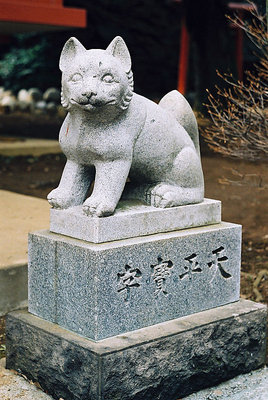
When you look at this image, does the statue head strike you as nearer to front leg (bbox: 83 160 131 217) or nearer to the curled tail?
front leg (bbox: 83 160 131 217)

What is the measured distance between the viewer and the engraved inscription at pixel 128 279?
3.47 metres

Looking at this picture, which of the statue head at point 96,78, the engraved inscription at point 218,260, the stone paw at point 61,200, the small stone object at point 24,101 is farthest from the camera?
the small stone object at point 24,101

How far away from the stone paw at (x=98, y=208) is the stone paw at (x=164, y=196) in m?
0.41

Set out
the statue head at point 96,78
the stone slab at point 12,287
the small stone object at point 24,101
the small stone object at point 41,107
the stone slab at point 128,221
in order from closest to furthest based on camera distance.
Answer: the statue head at point 96,78 → the stone slab at point 128,221 → the stone slab at point 12,287 → the small stone object at point 41,107 → the small stone object at point 24,101

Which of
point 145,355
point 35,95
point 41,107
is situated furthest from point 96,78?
point 35,95

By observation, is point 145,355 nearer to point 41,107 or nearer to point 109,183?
point 109,183

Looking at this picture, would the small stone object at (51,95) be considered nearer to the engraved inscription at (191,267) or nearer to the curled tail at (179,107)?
the curled tail at (179,107)

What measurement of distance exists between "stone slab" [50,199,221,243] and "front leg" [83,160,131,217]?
0.08 m

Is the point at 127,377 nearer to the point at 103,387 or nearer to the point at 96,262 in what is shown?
the point at 103,387

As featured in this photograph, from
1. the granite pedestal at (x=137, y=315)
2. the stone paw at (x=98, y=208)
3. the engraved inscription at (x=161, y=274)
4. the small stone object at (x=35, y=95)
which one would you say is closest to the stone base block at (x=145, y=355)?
the granite pedestal at (x=137, y=315)

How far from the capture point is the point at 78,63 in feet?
11.2

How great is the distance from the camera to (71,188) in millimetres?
3695

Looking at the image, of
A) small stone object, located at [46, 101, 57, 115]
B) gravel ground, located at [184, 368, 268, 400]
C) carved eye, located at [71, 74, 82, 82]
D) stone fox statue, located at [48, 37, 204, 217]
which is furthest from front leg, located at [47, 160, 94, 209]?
small stone object, located at [46, 101, 57, 115]

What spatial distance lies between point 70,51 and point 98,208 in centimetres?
91
